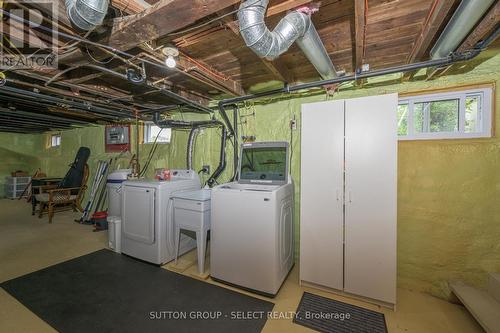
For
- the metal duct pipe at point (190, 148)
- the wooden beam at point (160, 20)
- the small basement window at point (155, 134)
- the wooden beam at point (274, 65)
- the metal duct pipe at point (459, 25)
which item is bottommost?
the metal duct pipe at point (190, 148)

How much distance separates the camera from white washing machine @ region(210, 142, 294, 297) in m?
1.96

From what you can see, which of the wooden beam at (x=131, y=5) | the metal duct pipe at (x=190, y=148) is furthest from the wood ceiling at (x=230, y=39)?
the metal duct pipe at (x=190, y=148)

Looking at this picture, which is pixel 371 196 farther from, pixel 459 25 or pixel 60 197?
pixel 60 197

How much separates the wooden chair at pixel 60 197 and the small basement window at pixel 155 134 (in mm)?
1959

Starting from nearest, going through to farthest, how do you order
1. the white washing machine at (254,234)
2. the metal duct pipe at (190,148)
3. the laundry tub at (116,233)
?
the white washing machine at (254,234) → the laundry tub at (116,233) → the metal duct pipe at (190,148)

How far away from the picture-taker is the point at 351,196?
1.95 metres

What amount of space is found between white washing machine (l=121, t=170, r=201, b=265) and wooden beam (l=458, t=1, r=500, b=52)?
10.1 ft

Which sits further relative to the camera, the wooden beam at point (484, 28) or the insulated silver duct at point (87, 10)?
the wooden beam at point (484, 28)

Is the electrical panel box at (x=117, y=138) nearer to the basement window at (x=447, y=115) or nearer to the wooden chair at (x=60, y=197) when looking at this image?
the wooden chair at (x=60, y=197)

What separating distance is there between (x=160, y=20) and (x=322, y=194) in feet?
6.25

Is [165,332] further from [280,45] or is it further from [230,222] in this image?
[280,45]

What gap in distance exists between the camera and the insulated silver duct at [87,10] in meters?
1.03

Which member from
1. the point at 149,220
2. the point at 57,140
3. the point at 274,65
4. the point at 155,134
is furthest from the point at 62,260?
the point at 57,140

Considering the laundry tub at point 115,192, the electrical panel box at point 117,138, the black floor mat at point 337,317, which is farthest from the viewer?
the electrical panel box at point 117,138
